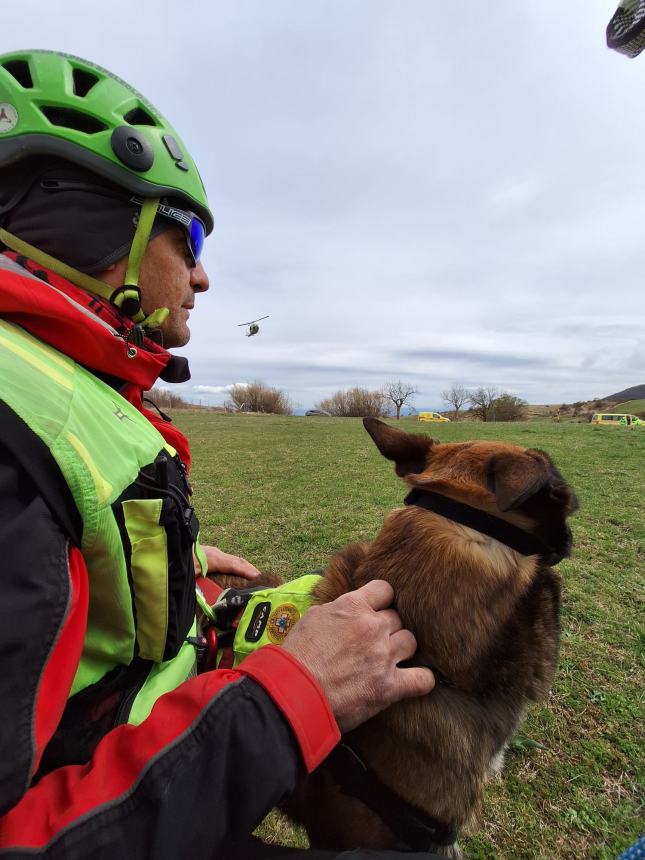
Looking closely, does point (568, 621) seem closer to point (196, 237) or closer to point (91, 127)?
point (196, 237)

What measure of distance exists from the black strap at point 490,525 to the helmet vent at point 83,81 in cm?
288

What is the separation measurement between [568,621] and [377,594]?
12.4ft

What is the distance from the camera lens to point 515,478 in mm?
1566

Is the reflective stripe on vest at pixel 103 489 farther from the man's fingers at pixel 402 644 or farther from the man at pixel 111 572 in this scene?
the man's fingers at pixel 402 644

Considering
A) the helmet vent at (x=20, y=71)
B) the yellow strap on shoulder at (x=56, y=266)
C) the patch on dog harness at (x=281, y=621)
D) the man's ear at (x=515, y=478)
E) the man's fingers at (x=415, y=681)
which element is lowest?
the man's fingers at (x=415, y=681)

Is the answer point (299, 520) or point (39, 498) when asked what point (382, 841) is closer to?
point (39, 498)

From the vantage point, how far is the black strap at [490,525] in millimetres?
1806

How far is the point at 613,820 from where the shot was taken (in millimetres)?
2416

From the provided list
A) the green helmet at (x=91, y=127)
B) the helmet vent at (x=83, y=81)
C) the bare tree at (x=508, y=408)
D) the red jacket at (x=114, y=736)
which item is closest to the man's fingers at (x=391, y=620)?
the red jacket at (x=114, y=736)

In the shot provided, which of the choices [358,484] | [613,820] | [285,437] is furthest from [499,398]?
[613,820]

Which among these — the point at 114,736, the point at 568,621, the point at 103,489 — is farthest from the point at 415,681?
the point at 568,621

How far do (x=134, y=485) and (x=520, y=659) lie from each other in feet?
5.68

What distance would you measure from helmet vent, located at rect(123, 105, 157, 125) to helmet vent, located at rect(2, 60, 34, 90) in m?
0.46

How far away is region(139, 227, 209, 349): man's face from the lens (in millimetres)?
2000
